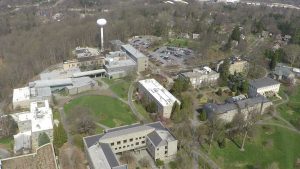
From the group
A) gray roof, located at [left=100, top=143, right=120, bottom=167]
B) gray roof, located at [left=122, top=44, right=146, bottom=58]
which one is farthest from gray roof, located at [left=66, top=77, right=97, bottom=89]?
gray roof, located at [left=100, top=143, right=120, bottom=167]

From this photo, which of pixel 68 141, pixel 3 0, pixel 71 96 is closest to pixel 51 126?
pixel 68 141

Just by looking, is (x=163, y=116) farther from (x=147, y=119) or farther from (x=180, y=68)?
(x=180, y=68)

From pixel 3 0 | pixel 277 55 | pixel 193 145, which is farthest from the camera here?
pixel 3 0

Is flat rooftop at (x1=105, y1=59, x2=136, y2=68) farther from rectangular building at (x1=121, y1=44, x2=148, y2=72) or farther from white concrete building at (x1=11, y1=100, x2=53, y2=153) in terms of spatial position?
white concrete building at (x1=11, y1=100, x2=53, y2=153)

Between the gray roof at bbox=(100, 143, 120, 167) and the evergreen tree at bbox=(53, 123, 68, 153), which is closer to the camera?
the gray roof at bbox=(100, 143, 120, 167)

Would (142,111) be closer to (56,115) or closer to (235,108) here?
(56,115)

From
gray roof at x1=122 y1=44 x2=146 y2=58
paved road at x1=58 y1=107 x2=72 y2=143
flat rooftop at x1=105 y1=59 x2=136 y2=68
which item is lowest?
paved road at x1=58 y1=107 x2=72 y2=143
